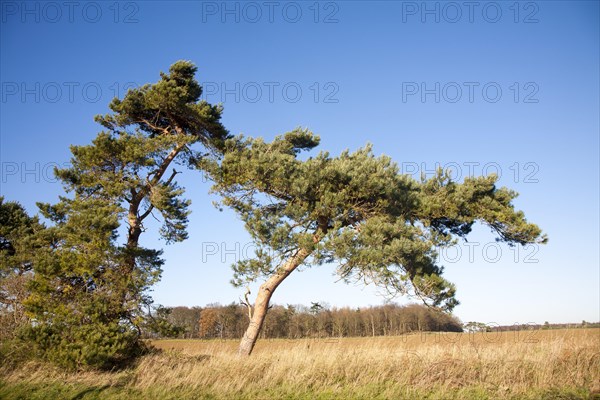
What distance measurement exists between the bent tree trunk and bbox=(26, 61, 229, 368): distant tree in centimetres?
344

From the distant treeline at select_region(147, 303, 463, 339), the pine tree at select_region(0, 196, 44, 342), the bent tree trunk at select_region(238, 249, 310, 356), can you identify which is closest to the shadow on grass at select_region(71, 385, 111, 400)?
the pine tree at select_region(0, 196, 44, 342)

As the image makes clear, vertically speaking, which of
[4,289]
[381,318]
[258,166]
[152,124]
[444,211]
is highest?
[152,124]

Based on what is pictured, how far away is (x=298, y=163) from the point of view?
13203 mm

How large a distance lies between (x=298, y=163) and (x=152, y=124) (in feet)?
19.3

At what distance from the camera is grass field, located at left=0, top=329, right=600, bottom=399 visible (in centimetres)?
788

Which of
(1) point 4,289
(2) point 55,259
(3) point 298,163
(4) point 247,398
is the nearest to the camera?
(4) point 247,398

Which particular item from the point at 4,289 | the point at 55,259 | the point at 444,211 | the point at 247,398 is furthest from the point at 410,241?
the point at 4,289

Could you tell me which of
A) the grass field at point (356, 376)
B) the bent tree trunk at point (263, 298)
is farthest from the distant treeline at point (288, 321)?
the grass field at point (356, 376)

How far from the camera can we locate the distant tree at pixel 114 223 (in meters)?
10.1

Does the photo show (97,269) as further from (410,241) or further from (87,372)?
(410,241)

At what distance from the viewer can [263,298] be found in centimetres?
1412

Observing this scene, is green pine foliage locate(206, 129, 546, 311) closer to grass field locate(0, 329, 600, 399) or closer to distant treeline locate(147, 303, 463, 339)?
grass field locate(0, 329, 600, 399)

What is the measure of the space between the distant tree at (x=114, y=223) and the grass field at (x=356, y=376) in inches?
39.3

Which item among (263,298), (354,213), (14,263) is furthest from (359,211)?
(14,263)
